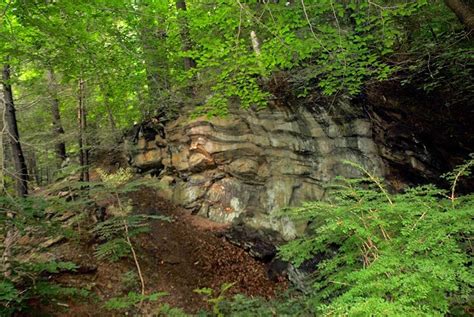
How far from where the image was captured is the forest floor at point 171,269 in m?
6.41

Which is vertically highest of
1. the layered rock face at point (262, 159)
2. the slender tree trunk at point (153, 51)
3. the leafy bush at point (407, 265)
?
the slender tree trunk at point (153, 51)

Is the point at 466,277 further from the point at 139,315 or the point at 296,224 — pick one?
the point at 296,224

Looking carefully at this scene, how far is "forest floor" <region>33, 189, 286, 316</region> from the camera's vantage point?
21.0 feet

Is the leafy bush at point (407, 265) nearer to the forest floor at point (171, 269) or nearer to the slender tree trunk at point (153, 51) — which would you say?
the forest floor at point (171, 269)

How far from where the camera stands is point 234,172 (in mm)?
10633

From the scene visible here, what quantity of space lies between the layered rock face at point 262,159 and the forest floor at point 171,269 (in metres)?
1.03

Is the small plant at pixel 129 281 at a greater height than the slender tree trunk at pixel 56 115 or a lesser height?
lesser

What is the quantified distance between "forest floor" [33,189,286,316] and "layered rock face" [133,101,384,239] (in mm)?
1027

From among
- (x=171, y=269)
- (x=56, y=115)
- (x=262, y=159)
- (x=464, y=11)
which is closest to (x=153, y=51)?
(x=262, y=159)

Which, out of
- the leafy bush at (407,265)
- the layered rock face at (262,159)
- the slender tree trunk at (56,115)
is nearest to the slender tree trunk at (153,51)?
A: the layered rock face at (262,159)

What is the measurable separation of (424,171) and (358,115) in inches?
110

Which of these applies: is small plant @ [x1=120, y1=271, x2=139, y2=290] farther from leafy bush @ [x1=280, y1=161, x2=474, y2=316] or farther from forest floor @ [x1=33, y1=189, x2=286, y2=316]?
leafy bush @ [x1=280, y1=161, x2=474, y2=316]

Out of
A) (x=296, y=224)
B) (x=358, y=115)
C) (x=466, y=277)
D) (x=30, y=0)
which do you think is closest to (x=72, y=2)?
(x=30, y=0)

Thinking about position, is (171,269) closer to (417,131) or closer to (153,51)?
(153,51)
